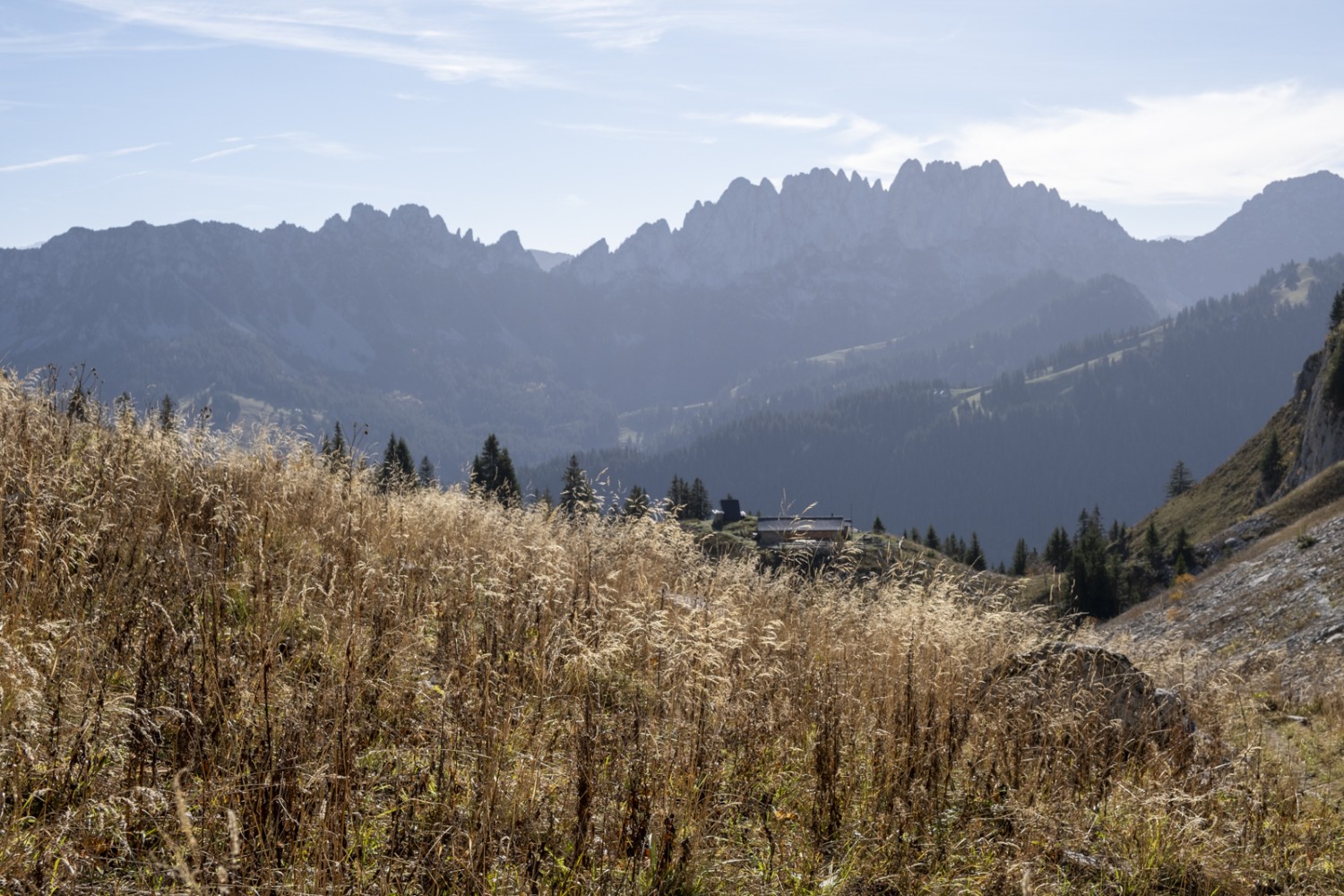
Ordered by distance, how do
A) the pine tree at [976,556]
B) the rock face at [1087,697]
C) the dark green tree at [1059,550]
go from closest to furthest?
the rock face at [1087,697]
the pine tree at [976,556]
the dark green tree at [1059,550]

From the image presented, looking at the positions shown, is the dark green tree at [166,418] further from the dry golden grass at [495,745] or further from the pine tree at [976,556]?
the pine tree at [976,556]

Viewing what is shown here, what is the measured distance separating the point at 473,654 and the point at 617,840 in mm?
1667

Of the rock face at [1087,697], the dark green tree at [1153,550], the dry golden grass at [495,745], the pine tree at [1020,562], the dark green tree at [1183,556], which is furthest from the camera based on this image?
the pine tree at [1020,562]

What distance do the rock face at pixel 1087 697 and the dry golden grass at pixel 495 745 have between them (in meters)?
0.09

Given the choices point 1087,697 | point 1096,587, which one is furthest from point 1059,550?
point 1087,697

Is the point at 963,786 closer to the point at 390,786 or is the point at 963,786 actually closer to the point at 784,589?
the point at 390,786

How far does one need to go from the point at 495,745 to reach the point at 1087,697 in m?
4.37

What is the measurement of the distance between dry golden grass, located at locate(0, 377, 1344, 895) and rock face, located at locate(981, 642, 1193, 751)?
0.09m

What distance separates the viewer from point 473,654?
17.8 ft

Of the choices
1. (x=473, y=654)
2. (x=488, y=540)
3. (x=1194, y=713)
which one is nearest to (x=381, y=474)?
(x=488, y=540)

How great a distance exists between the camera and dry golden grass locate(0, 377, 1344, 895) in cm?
374

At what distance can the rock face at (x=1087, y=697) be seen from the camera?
6121 mm

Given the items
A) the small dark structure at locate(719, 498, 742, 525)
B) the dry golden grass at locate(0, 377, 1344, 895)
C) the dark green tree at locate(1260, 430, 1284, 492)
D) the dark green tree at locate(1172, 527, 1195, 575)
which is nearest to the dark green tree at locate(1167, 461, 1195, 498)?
the dark green tree at locate(1260, 430, 1284, 492)

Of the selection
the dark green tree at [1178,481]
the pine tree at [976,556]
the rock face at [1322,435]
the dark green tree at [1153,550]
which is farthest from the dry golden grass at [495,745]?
the dark green tree at [1178,481]
